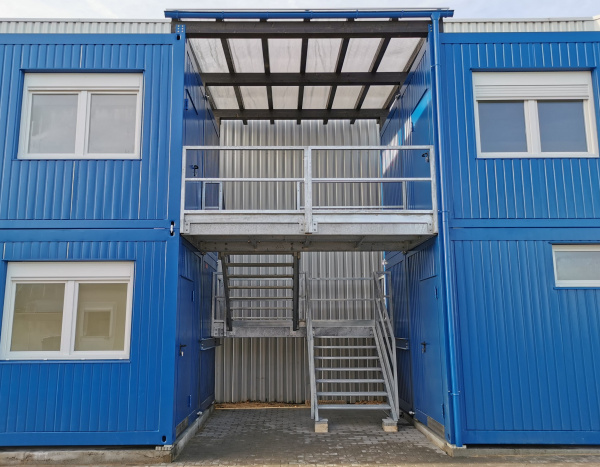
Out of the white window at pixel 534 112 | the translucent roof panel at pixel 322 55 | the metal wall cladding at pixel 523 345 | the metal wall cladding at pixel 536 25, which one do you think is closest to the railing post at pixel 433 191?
the metal wall cladding at pixel 523 345

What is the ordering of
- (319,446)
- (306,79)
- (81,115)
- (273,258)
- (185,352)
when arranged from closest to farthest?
(319,446) → (81,115) → (185,352) → (306,79) → (273,258)

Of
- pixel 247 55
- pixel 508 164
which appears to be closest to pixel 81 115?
pixel 247 55

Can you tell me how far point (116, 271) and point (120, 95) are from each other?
8.78 ft

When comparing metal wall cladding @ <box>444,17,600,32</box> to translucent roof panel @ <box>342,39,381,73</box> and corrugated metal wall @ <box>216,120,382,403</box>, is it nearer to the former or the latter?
translucent roof panel @ <box>342,39,381,73</box>

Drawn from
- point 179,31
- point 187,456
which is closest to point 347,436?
point 187,456

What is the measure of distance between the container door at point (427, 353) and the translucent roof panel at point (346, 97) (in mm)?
4384

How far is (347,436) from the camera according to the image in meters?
8.02

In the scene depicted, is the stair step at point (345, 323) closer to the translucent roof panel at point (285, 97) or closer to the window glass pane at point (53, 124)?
the translucent roof panel at point (285, 97)

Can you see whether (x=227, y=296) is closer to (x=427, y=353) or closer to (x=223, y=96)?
(x=427, y=353)

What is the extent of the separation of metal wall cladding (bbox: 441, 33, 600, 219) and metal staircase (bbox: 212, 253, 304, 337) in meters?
3.35

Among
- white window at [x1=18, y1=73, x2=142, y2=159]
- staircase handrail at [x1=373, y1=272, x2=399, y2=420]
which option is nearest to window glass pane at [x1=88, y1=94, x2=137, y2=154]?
white window at [x1=18, y1=73, x2=142, y2=159]

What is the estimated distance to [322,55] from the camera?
923 centimetres

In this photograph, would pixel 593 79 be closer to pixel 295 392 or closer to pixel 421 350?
pixel 421 350

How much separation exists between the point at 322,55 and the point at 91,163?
4.46m
